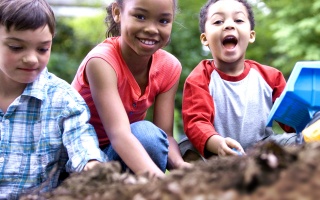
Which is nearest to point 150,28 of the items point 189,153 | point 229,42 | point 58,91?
point 58,91

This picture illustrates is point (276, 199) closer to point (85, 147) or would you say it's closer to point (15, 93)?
point (85, 147)

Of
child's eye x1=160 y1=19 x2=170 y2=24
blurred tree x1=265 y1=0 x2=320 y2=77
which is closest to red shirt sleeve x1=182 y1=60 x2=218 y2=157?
child's eye x1=160 y1=19 x2=170 y2=24

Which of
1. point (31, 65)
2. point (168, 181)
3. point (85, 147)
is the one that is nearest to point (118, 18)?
point (31, 65)

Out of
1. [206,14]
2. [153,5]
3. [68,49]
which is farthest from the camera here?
[68,49]

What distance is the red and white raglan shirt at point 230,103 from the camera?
271 cm

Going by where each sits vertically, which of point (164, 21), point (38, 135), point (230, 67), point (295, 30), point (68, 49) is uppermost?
point (164, 21)

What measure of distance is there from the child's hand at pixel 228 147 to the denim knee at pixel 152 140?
25cm

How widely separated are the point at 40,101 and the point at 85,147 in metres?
Answer: 0.37

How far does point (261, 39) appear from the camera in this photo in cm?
1153

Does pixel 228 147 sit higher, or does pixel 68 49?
pixel 228 147

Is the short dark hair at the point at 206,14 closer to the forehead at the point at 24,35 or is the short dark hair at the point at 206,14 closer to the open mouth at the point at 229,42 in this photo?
the open mouth at the point at 229,42

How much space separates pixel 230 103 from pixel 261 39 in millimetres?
9027

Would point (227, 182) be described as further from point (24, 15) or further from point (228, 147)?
point (24, 15)

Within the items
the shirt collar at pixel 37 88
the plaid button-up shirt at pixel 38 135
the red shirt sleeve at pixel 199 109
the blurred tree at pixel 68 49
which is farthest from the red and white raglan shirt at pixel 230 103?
the blurred tree at pixel 68 49
